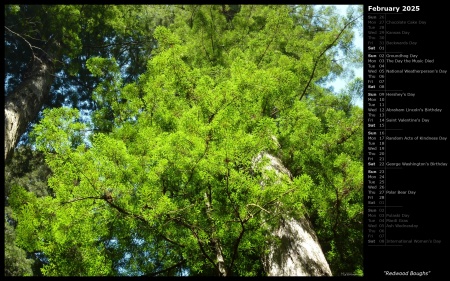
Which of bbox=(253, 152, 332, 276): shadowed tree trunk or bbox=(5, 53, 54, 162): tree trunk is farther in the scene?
bbox=(5, 53, 54, 162): tree trunk

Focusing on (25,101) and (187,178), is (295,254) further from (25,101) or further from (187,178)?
(25,101)

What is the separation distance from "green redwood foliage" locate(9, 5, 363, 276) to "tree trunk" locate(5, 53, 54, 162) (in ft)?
7.38

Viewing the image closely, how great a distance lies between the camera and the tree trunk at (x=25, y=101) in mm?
6618

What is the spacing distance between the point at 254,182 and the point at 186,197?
2.54 feet

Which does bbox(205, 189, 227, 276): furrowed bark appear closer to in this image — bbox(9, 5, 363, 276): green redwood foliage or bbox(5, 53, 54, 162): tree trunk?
bbox(9, 5, 363, 276): green redwood foliage

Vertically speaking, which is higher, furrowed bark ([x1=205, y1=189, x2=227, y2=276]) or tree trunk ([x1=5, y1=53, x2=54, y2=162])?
tree trunk ([x1=5, y1=53, x2=54, y2=162])

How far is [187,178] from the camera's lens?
329 cm

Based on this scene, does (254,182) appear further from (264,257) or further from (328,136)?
(328,136)

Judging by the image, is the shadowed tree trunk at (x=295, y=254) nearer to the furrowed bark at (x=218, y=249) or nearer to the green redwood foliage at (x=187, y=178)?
the green redwood foliage at (x=187, y=178)

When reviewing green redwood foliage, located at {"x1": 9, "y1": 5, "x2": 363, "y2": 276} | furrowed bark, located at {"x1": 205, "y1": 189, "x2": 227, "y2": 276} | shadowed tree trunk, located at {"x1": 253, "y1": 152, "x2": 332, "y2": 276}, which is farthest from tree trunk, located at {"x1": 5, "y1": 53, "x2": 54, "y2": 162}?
shadowed tree trunk, located at {"x1": 253, "y1": 152, "x2": 332, "y2": 276}

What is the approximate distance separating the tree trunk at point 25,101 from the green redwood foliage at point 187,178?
7.38ft

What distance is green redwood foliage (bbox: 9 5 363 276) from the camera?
10.3 ft

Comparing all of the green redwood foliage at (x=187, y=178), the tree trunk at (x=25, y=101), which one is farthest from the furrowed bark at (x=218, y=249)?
the tree trunk at (x=25, y=101)
